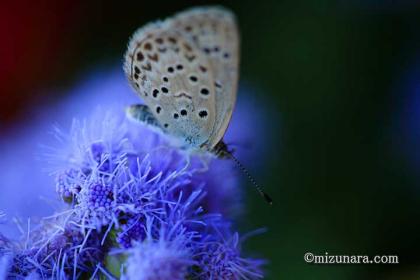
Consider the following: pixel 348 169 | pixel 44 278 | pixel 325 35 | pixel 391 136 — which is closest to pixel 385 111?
pixel 391 136

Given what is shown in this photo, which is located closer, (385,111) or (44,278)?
(44,278)

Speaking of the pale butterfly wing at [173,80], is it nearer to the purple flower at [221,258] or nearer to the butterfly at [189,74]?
the butterfly at [189,74]

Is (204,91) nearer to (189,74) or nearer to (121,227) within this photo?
(189,74)

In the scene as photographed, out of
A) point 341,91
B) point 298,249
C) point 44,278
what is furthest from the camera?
point 341,91

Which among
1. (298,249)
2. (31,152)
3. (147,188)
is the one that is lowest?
(147,188)

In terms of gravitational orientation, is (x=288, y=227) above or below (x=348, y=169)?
below

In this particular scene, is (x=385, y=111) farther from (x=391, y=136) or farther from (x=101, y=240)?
(x=101, y=240)

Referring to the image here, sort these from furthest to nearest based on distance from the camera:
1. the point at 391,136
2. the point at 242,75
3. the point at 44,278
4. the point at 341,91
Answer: the point at 242,75 < the point at 341,91 < the point at 391,136 < the point at 44,278
